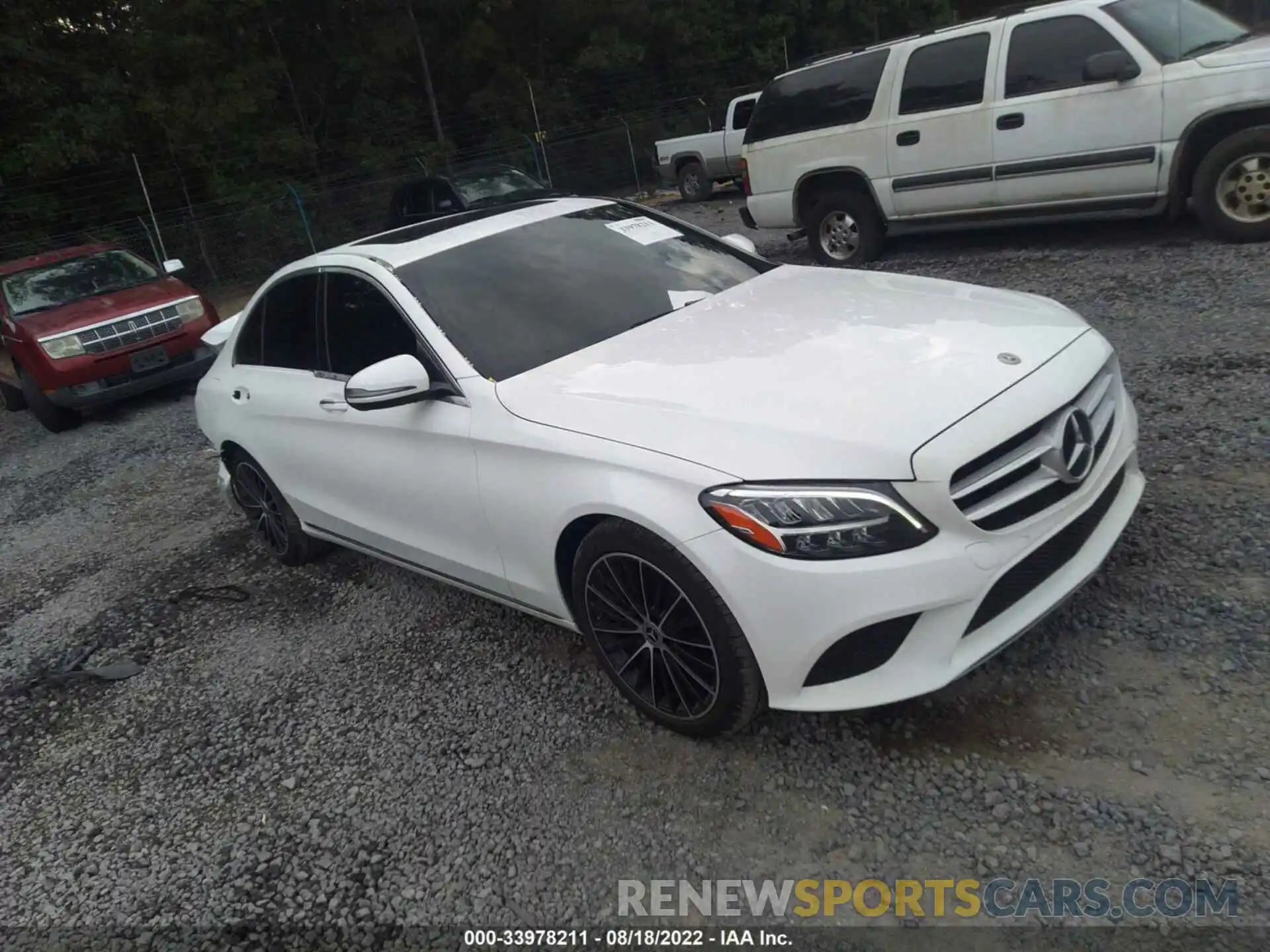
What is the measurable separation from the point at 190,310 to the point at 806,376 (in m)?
8.42

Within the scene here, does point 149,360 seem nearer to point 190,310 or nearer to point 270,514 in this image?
point 190,310

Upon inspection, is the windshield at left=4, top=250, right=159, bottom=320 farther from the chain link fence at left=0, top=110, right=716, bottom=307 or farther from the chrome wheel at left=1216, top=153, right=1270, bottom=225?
the chrome wheel at left=1216, top=153, right=1270, bottom=225

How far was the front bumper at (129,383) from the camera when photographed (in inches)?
354

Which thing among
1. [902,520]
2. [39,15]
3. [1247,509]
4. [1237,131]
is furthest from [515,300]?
[39,15]

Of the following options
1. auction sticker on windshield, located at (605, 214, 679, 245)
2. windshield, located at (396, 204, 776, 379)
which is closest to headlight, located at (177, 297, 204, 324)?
windshield, located at (396, 204, 776, 379)

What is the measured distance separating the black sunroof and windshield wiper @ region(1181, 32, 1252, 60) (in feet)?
16.6

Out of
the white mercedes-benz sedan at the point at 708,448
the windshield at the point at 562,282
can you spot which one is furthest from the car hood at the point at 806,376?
the windshield at the point at 562,282

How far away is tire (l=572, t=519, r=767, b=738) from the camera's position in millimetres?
2752

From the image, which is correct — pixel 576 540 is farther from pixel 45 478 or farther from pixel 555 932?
pixel 45 478

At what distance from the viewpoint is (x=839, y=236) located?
9125 mm

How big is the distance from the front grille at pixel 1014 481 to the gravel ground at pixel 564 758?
0.67 m

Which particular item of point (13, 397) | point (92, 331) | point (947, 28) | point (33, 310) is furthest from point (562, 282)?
point (13, 397)

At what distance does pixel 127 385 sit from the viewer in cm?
913

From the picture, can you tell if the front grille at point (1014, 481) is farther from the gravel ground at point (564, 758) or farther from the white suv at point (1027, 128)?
the white suv at point (1027, 128)
